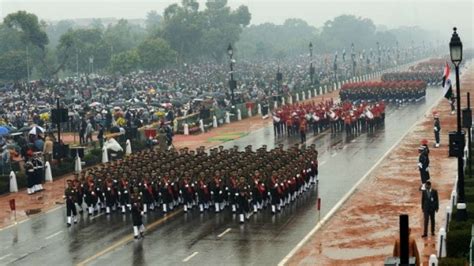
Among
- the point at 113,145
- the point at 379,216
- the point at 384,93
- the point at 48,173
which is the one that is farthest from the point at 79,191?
the point at 384,93

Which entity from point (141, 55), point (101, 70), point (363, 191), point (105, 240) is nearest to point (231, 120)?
point (363, 191)

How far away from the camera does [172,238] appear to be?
24359 millimetres

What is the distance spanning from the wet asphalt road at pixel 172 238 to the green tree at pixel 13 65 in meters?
58.7

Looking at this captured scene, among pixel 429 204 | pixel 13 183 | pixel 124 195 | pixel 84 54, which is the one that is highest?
pixel 84 54

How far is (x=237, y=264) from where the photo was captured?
70.0 ft

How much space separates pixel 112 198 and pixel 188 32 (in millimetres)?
93882

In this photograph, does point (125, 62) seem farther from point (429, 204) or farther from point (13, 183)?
point (429, 204)

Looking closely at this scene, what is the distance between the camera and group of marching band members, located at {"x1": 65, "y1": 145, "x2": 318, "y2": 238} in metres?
27.2

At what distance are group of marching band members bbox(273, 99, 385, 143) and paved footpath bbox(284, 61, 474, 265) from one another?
843cm

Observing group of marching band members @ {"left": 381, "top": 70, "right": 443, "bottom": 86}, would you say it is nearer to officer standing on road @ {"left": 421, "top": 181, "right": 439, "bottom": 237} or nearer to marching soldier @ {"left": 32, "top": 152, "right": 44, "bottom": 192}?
marching soldier @ {"left": 32, "top": 152, "right": 44, "bottom": 192}

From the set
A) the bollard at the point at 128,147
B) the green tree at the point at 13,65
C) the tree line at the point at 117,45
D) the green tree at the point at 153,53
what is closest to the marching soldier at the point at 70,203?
the bollard at the point at 128,147

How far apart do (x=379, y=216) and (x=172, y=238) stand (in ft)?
19.7

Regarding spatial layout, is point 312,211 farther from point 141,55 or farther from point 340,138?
point 141,55

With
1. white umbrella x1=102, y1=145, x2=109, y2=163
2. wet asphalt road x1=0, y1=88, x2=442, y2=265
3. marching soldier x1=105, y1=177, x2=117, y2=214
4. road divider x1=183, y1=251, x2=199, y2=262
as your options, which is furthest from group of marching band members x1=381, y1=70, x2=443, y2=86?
road divider x1=183, y1=251, x2=199, y2=262
